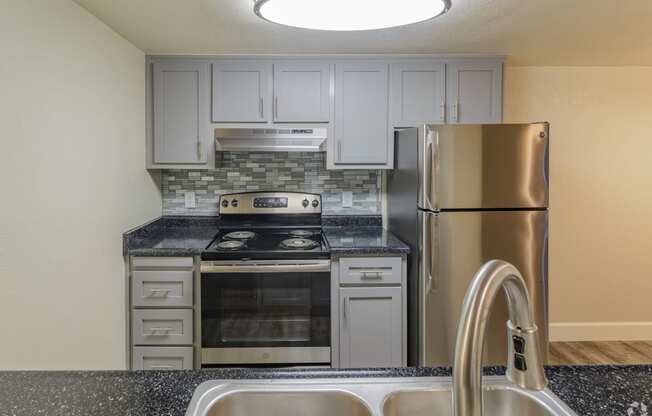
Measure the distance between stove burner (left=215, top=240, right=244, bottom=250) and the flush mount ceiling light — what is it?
164 centimetres

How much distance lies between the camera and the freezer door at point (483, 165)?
8.57ft

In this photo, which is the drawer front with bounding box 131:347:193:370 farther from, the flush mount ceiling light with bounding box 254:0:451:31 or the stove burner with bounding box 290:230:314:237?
the flush mount ceiling light with bounding box 254:0:451:31

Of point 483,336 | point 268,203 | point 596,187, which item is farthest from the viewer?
point 596,187

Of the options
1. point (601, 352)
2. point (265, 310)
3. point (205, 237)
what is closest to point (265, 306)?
point (265, 310)

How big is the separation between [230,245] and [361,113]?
1243mm

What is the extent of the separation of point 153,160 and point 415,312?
6.51 feet

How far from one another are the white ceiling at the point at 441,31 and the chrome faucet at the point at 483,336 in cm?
189

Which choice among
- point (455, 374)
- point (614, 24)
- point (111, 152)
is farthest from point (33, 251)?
point (614, 24)

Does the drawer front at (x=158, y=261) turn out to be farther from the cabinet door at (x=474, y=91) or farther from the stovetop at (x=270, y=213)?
the cabinet door at (x=474, y=91)

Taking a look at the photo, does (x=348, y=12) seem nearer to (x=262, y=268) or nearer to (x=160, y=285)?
(x=262, y=268)

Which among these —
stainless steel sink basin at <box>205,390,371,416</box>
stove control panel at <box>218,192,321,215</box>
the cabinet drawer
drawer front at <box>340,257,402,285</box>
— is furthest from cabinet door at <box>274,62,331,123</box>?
stainless steel sink basin at <box>205,390,371,416</box>

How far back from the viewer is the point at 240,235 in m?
3.30

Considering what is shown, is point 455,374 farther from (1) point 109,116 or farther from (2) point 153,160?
(2) point 153,160

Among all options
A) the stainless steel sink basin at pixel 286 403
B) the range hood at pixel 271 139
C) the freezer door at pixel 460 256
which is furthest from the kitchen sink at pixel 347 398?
the range hood at pixel 271 139
